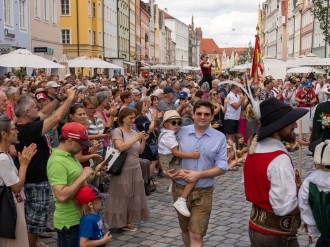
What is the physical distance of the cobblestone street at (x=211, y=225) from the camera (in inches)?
282

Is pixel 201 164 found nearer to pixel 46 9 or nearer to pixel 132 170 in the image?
pixel 132 170

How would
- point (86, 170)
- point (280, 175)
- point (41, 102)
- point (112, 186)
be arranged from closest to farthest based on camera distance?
point (280, 175) < point (86, 170) < point (112, 186) < point (41, 102)

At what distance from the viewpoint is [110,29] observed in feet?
217

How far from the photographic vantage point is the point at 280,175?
407cm

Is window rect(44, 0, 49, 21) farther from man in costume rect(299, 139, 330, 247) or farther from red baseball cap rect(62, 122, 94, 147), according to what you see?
man in costume rect(299, 139, 330, 247)

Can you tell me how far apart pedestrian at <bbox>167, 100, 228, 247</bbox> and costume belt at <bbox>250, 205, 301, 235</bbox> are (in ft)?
3.96

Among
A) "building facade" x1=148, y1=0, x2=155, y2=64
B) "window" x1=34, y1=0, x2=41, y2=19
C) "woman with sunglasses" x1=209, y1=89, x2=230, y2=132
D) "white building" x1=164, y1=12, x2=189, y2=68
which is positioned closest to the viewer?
"woman with sunglasses" x1=209, y1=89, x2=230, y2=132

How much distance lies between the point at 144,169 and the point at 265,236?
17.2 ft

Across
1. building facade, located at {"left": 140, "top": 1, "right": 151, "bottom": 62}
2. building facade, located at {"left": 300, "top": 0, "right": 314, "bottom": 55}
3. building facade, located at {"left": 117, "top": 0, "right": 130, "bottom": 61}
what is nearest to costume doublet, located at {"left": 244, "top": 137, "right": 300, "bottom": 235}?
building facade, located at {"left": 117, "top": 0, "right": 130, "bottom": 61}

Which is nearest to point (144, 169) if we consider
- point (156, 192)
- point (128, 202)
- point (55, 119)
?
point (156, 192)

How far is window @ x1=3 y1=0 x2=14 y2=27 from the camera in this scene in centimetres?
2755

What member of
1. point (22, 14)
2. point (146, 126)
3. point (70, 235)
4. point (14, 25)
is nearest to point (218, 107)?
point (146, 126)

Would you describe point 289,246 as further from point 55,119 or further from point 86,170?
point 55,119

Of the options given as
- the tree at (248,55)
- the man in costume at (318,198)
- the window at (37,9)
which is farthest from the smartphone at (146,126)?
the tree at (248,55)
